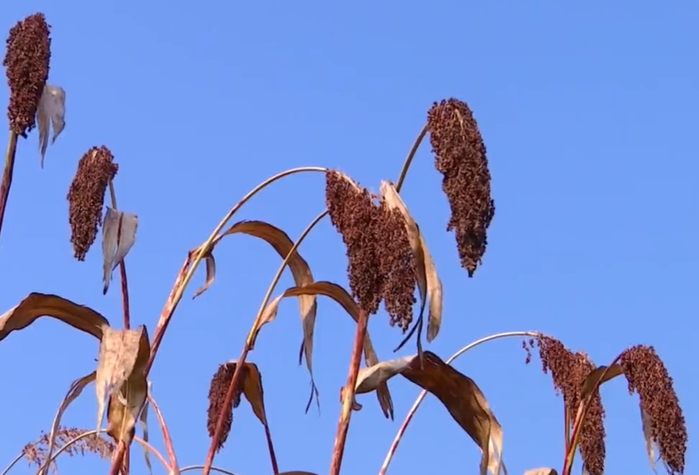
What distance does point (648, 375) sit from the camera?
332 centimetres

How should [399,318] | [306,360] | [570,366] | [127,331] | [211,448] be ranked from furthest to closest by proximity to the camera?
[570,366], [306,360], [211,448], [127,331], [399,318]

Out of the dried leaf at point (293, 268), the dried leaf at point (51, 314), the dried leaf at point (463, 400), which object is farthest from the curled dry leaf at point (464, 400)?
the dried leaf at point (51, 314)

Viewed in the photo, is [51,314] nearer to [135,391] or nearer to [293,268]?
[135,391]

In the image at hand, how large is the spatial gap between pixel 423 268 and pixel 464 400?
0.58m

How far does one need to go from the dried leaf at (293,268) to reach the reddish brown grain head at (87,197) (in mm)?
375

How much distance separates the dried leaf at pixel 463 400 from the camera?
2.96 meters

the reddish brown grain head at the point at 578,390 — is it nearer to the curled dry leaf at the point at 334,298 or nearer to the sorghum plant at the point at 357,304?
the sorghum plant at the point at 357,304

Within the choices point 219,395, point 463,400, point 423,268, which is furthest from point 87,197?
point 463,400

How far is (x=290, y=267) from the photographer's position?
3508 mm

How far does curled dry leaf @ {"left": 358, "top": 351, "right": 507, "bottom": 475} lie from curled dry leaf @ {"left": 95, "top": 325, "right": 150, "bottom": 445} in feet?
2.09

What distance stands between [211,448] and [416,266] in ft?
2.48

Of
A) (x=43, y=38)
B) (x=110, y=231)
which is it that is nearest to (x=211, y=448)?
(x=110, y=231)

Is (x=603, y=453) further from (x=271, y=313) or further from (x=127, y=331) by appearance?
(x=127, y=331)

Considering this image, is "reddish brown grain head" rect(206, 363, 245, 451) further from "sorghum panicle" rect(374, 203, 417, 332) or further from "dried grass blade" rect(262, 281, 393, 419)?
"sorghum panicle" rect(374, 203, 417, 332)
